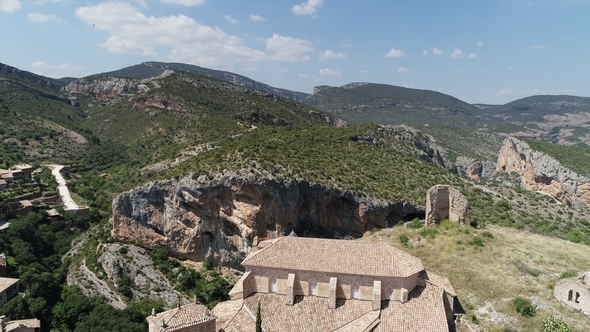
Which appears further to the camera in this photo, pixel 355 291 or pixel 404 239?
pixel 404 239

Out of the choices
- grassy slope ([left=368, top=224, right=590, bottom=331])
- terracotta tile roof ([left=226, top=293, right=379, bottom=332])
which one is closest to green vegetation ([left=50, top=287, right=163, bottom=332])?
terracotta tile roof ([left=226, top=293, right=379, bottom=332])

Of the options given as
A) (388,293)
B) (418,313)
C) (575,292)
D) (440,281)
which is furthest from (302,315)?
(575,292)

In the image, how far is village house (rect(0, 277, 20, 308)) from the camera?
34403mm

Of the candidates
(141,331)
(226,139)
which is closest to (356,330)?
(141,331)

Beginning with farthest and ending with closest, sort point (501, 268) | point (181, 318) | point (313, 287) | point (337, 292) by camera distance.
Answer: point (501, 268), point (313, 287), point (337, 292), point (181, 318)

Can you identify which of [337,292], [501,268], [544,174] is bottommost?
[337,292]

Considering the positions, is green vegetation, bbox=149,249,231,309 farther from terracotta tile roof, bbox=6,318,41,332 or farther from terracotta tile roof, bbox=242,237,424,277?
terracotta tile roof, bbox=242,237,424,277

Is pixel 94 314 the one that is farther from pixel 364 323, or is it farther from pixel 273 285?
pixel 364 323

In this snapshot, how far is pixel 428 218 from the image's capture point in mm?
32906

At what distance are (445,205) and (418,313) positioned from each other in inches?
576

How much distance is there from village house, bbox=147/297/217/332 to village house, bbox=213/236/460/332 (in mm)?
1638

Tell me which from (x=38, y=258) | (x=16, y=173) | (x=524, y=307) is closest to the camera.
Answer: (x=524, y=307)

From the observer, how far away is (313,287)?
23.6 meters

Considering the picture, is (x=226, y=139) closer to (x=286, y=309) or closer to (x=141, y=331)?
(x=141, y=331)
